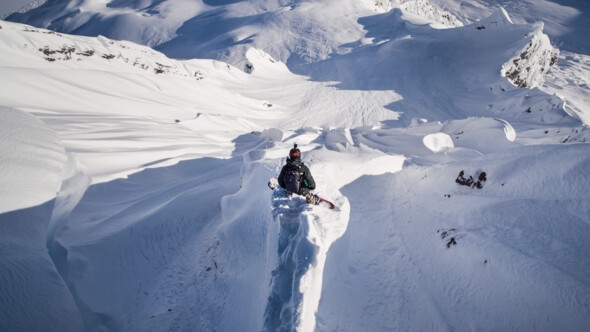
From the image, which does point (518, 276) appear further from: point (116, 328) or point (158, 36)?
point (158, 36)

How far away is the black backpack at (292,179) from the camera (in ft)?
15.9

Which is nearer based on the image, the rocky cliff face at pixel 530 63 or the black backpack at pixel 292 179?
the black backpack at pixel 292 179

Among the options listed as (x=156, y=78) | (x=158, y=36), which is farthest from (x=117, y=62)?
(x=158, y=36)

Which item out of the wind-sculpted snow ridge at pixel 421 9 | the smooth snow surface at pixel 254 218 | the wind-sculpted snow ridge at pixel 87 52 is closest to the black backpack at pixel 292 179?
the smooth snow surface at pixel 254 218

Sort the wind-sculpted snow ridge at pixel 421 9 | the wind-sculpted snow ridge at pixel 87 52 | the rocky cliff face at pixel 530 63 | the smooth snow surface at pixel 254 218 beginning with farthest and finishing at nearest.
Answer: the wind-sculpted snow ridge at pixel 421 9
the rocky cliff face at pixel 530 63
the wind-sculpted snow ridge at pixel 87 52
the smooth snow surface at pixel 254 218

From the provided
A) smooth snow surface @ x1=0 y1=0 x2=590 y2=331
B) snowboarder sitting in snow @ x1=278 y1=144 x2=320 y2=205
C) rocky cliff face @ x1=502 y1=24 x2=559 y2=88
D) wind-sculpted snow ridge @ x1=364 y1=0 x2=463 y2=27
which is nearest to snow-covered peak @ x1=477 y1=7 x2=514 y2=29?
rocky cliff face @ x1=502 y1=24 x2=559 y2=88

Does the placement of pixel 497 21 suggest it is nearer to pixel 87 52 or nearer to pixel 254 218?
pixel 254 218

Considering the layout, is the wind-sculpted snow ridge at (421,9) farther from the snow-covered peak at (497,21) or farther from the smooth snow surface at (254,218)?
the smooth snow surface at (254,218)

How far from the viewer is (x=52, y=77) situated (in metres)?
10.9

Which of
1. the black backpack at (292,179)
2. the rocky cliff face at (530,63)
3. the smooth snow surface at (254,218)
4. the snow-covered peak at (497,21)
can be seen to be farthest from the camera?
the snow-covered peak at (497,21)

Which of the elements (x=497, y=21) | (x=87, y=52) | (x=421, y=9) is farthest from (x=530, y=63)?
(x=421, y=9)

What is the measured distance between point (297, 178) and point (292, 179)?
10 cm

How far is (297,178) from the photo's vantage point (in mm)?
4867

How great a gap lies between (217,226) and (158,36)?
50508mm
